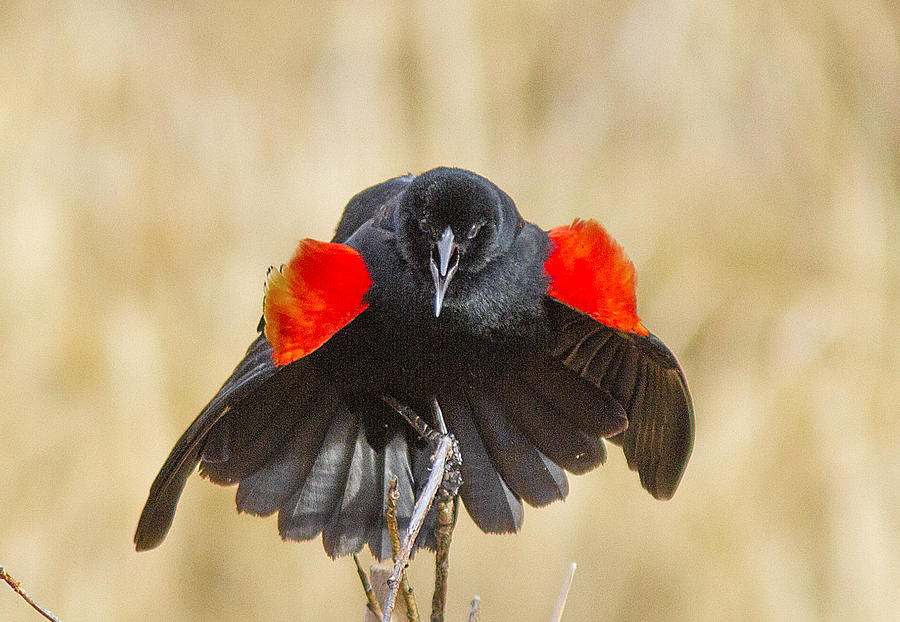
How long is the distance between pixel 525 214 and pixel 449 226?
164cm

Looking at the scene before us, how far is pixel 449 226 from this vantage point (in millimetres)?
1608

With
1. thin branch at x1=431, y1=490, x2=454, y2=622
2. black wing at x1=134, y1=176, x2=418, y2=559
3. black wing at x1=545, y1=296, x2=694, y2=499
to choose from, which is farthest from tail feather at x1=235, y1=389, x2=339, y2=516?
thin branch at x1=431, y1=490, x2=454, y2=622

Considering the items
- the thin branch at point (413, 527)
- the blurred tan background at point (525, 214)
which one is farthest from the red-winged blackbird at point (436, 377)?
the blurred tan background at point (525, 214)

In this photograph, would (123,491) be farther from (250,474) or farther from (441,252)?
(441,252)

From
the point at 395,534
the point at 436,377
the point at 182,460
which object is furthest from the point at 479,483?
the point at 395,534

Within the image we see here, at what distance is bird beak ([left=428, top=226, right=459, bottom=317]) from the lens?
5.16 feet

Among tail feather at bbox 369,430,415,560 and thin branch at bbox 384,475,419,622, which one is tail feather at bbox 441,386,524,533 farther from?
thin branch at bbox 384,475,419,622

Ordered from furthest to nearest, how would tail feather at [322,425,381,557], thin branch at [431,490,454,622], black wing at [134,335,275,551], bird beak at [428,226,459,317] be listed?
1. tail feather at [322,425,381,557]
2. bird beak at [428,226,459,317]
3. black wing at [134,335,275,551]
4. thin branch at [431,490,454,622]

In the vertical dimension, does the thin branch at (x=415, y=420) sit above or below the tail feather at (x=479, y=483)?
above

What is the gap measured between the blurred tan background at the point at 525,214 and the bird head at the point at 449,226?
1.57 m

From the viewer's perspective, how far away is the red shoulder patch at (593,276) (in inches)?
63.1

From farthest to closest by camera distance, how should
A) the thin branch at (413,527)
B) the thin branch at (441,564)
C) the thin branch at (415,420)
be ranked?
1. the thin branch at (415,420)
2. the thin branch at (441,564)
3. the thin branch at (413,527)

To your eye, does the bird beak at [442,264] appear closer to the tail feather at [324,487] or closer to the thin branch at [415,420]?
the thin branch at [415,420]

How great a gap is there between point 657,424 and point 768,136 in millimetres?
1886
